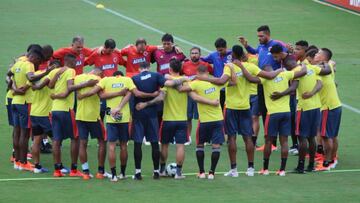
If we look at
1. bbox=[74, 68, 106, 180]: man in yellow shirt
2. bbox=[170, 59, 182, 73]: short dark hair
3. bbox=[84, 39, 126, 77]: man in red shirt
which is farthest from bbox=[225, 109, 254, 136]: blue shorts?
bbox=[84, 39, 126, 77]: man in red shirt

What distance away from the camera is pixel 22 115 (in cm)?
2070

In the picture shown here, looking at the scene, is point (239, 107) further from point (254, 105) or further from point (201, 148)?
point (254, 105)

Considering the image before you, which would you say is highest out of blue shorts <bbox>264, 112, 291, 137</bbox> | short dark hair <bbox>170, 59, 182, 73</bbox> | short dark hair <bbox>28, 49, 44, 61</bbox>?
short dark hair <bbox>28, 49, 44, 61</bbox>

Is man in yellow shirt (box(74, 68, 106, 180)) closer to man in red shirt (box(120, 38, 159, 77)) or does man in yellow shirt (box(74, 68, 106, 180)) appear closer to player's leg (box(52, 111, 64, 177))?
player's leg (box(52, 111, 64, 177))

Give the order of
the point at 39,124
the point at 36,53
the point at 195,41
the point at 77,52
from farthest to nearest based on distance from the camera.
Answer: the point at 195,41, the point at 77,52, the point at 36,53, the point at 39,124

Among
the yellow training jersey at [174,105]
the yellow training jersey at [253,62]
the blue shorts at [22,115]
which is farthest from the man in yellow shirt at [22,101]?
the yellow training jersey at [253,62]

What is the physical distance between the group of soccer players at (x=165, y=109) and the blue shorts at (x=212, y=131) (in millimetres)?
19

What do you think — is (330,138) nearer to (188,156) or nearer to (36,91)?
(188,156)

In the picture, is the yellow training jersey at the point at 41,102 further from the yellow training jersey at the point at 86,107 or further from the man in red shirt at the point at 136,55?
the man in red shirt at the point at 136,55

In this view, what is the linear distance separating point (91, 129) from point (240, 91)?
2964 mm

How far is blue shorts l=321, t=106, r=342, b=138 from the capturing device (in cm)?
2097

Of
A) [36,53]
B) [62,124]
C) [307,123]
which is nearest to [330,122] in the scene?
[307,123]

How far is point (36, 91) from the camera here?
20.4m

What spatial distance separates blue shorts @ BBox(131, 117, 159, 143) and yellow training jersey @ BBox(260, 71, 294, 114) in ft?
7.44
